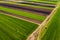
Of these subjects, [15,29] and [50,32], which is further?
[15,29]

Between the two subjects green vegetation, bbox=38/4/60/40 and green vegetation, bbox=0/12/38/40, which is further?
green vegetation, bbox=0/12/38/40

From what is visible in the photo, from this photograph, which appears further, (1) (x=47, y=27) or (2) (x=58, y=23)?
(2) (x=58, y=23)

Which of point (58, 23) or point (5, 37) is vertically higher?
point (58, 23)

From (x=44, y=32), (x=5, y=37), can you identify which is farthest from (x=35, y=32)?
(x=5, y=37)

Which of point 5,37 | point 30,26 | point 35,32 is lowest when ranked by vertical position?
point 5,37

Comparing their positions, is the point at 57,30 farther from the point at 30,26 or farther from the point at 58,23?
the point at 30,26

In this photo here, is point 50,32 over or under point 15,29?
under

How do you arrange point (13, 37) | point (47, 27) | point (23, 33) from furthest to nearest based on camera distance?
1. point (47, 27)
2. point (23, 33)
3. point (13, 37)

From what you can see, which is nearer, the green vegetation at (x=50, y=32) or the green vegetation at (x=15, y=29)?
the green vegetation at (x=50, y=32)
